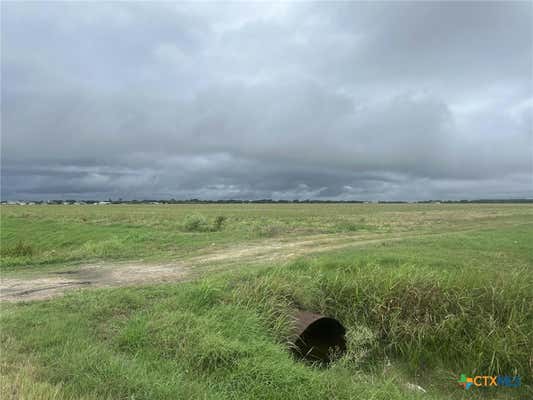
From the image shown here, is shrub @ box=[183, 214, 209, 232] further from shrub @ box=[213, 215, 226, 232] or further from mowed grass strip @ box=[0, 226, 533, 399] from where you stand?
mowed grass strip @ box=[0, 226, 533, 399]

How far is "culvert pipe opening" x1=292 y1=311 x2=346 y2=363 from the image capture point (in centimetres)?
649

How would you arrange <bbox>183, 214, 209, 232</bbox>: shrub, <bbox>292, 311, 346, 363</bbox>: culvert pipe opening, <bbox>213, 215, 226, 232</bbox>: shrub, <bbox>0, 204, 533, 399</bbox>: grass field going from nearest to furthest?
<bbox>0, 204, 533, 399</bbox>: grass field, <bbox>292, 311, 346, 363</bbox>: culvert pipe opening, <bbox>213, 215, 226, 232</bbox>: shrub, <bbox>183, 214, 209, 232</bbox>: shrub

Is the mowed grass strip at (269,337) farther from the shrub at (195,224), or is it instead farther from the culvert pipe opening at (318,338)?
the shrub at (195,224)

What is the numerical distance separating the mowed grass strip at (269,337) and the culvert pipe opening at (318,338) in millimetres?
222

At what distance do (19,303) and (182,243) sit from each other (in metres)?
11.7

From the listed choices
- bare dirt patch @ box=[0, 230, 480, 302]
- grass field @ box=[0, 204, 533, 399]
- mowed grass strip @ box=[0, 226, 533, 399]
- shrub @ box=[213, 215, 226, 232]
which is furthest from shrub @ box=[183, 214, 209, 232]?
mowed grass strip @ box=[0, 226, 533, 399]

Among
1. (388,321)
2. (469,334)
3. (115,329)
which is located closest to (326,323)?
(388,321)

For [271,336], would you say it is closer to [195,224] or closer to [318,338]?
[318,338]

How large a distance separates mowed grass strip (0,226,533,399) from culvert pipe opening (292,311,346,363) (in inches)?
8.8

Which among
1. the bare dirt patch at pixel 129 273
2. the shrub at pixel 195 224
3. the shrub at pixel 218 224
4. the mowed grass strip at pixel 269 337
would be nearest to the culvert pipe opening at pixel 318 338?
the mowed grass strip at pixel 269 337

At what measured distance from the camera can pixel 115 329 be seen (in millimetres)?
6055

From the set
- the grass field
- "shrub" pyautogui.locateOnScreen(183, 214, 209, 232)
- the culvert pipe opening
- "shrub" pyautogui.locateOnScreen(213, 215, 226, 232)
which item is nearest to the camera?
the grass field

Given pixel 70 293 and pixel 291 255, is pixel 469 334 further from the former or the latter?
pixel 70 293

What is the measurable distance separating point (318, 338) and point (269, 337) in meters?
1.49
